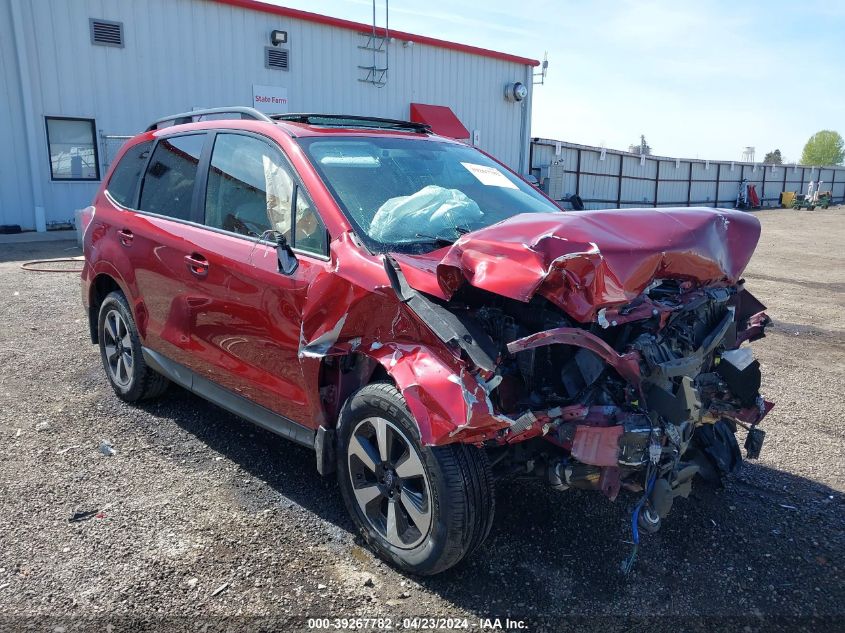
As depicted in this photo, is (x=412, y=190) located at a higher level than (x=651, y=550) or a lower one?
higher

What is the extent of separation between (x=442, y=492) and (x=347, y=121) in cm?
254

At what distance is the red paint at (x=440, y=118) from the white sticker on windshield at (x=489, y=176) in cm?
1582

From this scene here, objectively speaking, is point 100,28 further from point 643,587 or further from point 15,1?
point 643,587

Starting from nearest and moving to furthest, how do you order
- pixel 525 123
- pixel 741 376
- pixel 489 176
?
1. pixel 741 376
2. pixel 489 176
3. pixel 525 123

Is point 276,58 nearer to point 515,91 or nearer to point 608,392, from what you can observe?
point 515,91

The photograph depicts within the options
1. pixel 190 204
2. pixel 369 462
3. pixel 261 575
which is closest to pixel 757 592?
pixel 369 462

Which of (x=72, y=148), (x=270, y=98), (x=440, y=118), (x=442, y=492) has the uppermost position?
(x=270, y=98)

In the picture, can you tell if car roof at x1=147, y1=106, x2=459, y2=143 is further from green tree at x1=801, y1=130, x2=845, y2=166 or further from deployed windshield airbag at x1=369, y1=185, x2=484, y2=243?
green tree at x1=801, y1=130, x2=845, y2=166

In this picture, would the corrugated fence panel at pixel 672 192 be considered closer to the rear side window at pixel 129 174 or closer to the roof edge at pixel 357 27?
the roof edge at pixel 357 27

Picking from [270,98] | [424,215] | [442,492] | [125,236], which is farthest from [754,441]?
[270,98]

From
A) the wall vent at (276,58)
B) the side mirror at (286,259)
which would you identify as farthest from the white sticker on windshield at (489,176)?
the wall vent at (276,58)

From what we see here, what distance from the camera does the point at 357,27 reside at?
18172 mm

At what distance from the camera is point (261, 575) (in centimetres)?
280

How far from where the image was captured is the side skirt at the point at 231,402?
125 inches
